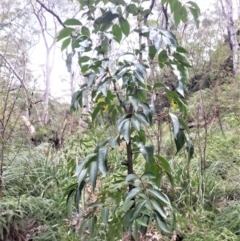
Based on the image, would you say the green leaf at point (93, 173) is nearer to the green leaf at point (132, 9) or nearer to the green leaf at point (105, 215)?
the green leaf at point (105, 215)

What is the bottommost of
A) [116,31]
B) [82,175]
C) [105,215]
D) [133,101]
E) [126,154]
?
[105,215]

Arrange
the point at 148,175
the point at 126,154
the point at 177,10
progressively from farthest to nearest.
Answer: the point at 126,154
the point at 177,10
the point at 148,175

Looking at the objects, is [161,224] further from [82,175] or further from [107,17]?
[107,17]

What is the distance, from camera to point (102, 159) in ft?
3.02

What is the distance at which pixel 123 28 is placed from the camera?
110 centimetres

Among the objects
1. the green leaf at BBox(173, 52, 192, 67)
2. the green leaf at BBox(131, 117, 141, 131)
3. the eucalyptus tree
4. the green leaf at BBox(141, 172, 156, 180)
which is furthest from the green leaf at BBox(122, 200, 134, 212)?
the green leaf at BBox(173, 52, 192, 67)

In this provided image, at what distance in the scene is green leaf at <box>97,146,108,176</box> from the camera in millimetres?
889

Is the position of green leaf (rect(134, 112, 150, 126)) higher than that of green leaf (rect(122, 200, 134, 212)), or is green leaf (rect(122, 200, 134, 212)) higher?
green leaf (rect(134, 112, 150, 126))

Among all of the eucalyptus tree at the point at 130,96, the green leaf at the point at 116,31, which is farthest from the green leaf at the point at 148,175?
the green leaf at the point at 116,31

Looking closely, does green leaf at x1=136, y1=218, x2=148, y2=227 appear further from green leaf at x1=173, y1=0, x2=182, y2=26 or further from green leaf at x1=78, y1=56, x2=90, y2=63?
green leaf at x1=173, y1=0, x2=182, y2=26

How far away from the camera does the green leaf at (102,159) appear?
0.89m

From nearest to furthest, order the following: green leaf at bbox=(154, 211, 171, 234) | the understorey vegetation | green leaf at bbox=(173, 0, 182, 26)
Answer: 1. green leaf at bbox=(154, 211, 171, 234)
2. the understorey vegetation
3. green leaf at bbox=(173, 0, 182, 26)

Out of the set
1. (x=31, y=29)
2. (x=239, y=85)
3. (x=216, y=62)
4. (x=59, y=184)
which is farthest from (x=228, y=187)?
(x=31, y=29)

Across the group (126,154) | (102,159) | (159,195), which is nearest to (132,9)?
(102,159)
